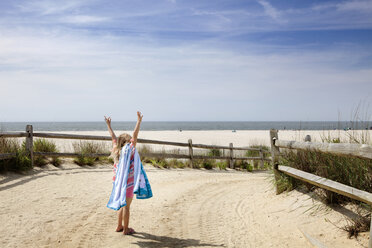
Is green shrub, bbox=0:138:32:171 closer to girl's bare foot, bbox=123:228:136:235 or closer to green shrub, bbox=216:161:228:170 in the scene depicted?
girl's bare foot, bbox=123:228:136:235

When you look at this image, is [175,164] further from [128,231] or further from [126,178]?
[126,178]

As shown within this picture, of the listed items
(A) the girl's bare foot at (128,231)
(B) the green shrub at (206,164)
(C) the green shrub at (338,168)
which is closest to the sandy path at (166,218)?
(A) the girl's bare foot at (128,231)

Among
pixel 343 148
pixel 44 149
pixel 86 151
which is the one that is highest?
pixel 343 148

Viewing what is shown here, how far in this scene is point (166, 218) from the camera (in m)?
6.04

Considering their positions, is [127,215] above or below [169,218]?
above

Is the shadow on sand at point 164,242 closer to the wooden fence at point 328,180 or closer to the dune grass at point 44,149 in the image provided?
the wooden fence at point 328,180

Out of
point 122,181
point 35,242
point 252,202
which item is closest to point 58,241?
point 35,242

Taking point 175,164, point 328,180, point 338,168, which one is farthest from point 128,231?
point 175,164

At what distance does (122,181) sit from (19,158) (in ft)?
20.5

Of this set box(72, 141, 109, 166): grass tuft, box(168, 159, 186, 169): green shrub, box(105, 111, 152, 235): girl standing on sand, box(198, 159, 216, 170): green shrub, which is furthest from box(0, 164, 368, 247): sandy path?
box(198, 159, 216, 170): green shrub

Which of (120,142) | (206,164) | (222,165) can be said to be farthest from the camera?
(222,165)

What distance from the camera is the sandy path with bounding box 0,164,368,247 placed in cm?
475

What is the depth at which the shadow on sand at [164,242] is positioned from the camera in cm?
464

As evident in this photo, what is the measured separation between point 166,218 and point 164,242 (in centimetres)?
127
